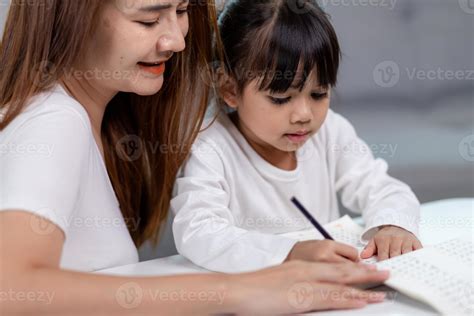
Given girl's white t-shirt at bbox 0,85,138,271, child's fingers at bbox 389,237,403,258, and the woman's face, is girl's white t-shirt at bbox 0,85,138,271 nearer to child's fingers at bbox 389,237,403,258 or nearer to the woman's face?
the woman's face

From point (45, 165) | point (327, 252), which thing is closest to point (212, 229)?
point (327, 252)

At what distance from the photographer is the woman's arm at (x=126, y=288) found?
851 millimetres

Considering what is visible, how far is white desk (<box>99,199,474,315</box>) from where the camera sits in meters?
0.92

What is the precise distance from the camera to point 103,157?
123 centimetres

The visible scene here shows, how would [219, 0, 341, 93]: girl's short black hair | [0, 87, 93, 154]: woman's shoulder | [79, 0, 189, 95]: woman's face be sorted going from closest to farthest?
[0, 87, 93, 154]: woman's shoulder < [79, 0, 189, 95]: woman's face < [219, 0, 341, 93]: girl's short black hair

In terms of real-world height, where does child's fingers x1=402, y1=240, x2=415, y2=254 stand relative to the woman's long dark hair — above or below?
below

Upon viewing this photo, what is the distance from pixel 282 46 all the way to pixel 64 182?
50 cm

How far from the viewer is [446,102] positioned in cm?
229

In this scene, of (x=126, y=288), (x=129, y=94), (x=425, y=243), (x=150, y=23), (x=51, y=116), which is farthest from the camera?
(x=129, y=94)

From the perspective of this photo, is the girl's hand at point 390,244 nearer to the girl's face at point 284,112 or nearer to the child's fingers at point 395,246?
the child's fingers at point 395,246


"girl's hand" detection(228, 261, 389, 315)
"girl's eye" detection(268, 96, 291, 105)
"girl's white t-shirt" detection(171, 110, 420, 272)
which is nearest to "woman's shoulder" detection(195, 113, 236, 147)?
"girl's white t-shirt" detection(171, 110, 420, 272)

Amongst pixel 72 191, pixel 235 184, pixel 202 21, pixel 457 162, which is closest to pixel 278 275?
pixel 72 191

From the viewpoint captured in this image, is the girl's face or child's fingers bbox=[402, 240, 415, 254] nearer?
child's fingers bbox=[402, 240, 415, 254]

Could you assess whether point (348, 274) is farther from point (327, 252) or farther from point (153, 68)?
point (153, 68)
